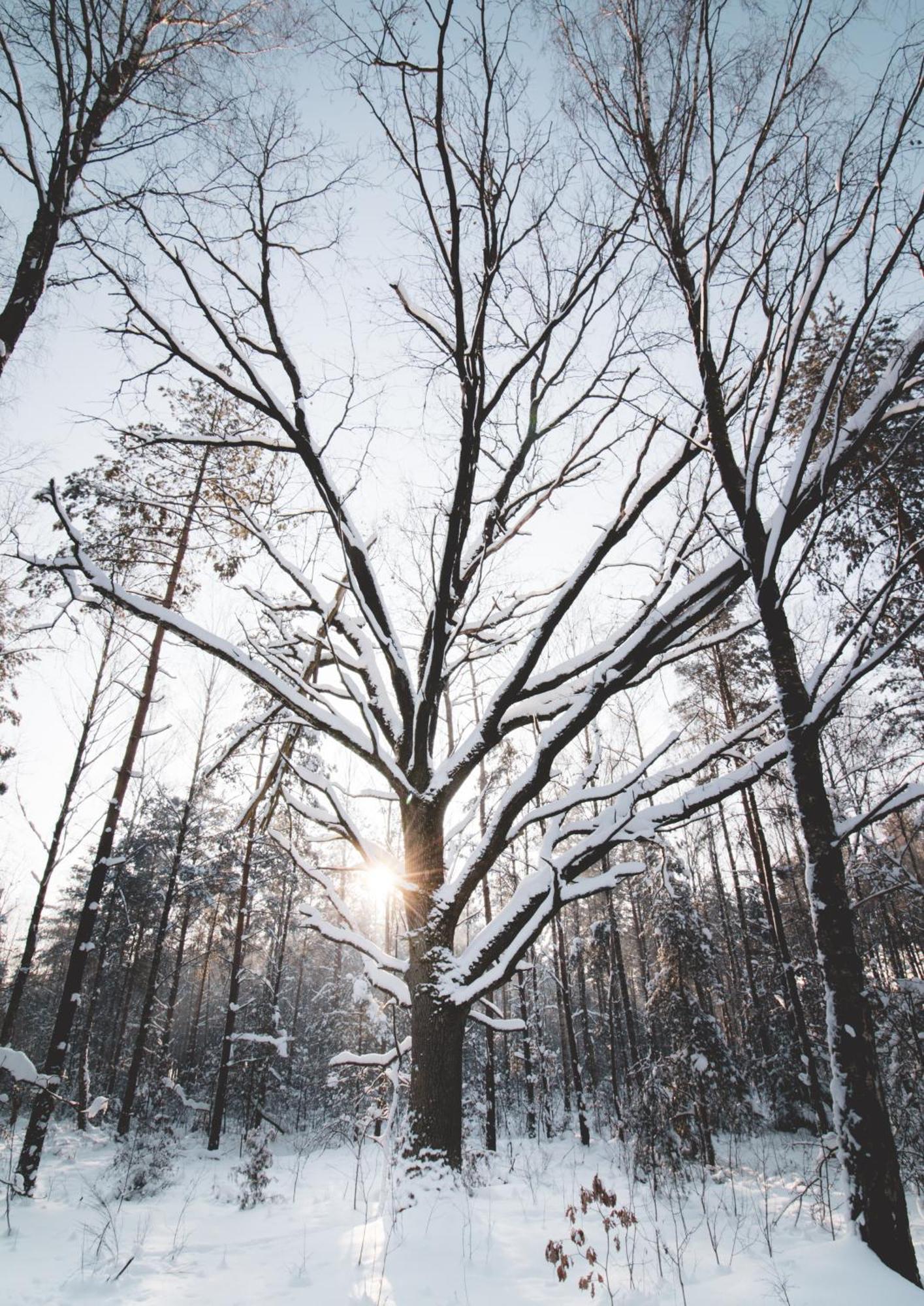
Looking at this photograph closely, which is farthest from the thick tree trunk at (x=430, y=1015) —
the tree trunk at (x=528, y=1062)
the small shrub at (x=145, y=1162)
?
the tree trunk at (x=528, y=1062)

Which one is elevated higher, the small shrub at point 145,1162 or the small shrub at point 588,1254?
the small shrub at point 588,1254

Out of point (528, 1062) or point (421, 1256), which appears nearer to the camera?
point (421, 1256)

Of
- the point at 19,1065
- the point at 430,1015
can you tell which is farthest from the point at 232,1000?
the point at 19,1065

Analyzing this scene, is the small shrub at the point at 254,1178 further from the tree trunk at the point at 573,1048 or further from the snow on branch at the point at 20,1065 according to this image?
the snow on branch at the point at 20,1065

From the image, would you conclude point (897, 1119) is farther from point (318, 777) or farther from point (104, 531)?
point (104, 531)

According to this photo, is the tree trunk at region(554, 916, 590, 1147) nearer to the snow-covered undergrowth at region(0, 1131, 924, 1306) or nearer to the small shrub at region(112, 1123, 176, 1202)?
the snow-covered undergrowth at region(0, 1131, 924, 1306)

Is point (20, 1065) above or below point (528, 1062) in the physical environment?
above

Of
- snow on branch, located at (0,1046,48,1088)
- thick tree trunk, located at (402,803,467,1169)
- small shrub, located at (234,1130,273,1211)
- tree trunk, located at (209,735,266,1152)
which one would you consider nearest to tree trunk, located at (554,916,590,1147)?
small shrub, located at (234,1130,273,1211)

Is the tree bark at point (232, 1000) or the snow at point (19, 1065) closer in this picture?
the snow at point (19, 1065)

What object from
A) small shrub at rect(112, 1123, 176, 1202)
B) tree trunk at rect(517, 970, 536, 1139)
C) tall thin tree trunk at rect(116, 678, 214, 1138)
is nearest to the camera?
small shrub at rect(112, 1123, 176, 1202)

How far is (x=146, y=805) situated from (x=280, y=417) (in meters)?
21.8

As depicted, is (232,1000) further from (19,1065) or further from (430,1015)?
(19,1065)

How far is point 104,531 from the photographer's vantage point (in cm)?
921

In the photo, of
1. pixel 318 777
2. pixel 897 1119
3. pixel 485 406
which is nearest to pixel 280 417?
pixel 485 406
